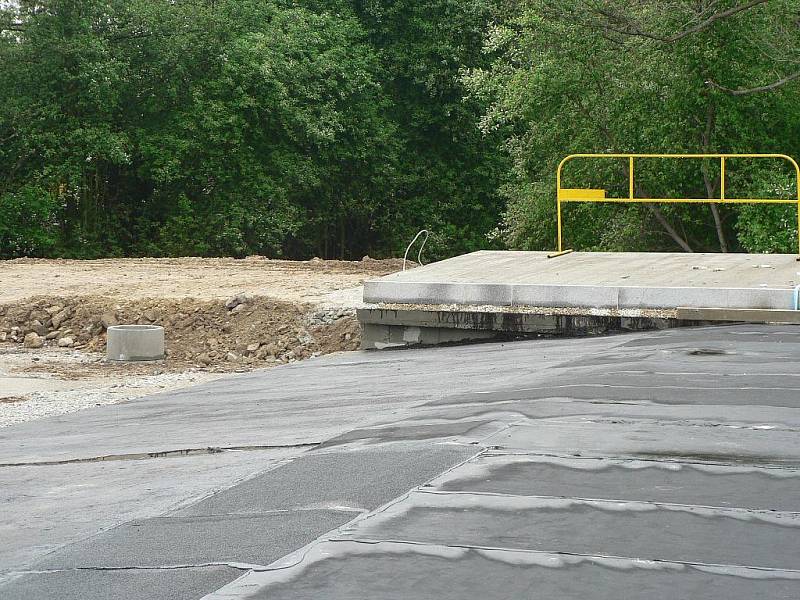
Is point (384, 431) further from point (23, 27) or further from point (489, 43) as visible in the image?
point (23, 27)

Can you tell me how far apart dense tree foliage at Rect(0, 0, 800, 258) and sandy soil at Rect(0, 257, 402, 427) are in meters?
5.90

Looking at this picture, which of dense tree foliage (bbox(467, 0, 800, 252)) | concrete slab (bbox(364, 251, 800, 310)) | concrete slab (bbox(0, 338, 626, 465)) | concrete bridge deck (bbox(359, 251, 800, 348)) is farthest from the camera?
dense tree foliage (bbox(467, 0, 800, 252))

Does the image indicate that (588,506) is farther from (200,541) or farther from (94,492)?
(94,492)

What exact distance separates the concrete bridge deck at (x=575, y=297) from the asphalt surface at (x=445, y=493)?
1.83 meters

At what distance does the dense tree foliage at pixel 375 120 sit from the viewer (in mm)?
20484

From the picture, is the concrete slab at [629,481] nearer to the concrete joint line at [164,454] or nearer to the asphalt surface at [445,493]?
the asphalt surface at [445,493]

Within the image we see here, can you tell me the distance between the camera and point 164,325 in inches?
653

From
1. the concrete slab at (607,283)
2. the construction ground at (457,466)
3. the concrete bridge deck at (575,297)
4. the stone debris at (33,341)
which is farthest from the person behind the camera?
the stone debris at (33,341)

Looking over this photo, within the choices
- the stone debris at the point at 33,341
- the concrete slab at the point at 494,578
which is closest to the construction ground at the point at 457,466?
the concrete slab at the point at 494,578

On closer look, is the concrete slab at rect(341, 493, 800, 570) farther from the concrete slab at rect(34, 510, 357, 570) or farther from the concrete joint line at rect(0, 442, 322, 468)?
the concrete joint line at rect(0, 442, 322, 468)

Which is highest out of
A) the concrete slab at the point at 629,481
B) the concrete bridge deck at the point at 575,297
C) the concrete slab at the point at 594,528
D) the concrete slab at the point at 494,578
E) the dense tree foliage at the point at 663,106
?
the dense tree foliage at the point at 663,106

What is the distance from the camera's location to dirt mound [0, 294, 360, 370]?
15.0m

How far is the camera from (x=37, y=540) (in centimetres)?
498

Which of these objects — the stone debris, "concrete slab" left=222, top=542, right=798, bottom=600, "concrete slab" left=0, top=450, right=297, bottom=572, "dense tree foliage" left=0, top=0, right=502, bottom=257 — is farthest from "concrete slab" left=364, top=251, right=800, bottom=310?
"dense tree foliage" left=0, top=0, right=502, bottom=257
